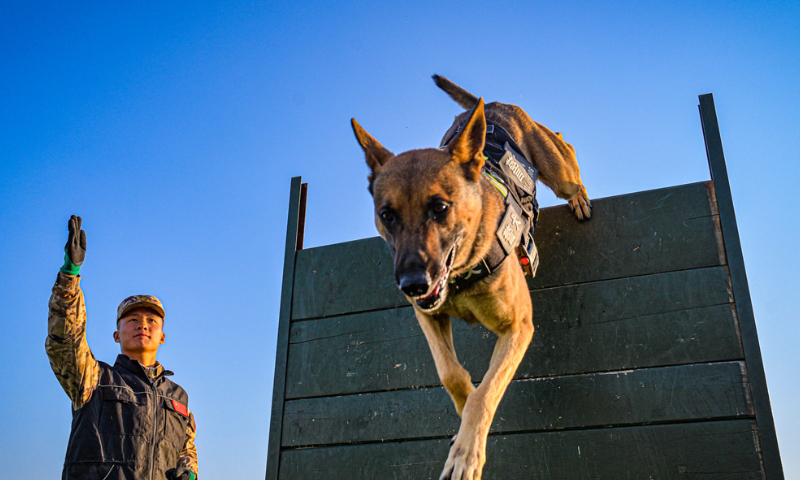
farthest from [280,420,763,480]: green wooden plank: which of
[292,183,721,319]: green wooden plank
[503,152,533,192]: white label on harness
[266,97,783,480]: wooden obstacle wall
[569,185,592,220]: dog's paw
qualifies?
[503,152,533,192]: white label on harness

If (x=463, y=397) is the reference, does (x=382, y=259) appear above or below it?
above

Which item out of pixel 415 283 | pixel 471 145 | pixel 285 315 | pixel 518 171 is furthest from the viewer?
pixel 285 315

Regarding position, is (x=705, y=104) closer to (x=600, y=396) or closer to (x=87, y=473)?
(x=600, y=396)

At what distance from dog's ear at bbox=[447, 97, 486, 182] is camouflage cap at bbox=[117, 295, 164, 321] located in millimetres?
2080

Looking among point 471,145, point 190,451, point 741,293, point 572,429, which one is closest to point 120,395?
point 190,451

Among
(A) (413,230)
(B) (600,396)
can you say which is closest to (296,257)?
(A) (413,230)

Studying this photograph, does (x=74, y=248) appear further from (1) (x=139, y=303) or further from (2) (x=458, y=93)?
(2) (x=458, y=93)

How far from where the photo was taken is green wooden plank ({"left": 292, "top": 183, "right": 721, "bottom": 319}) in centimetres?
377

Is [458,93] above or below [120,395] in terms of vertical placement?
above

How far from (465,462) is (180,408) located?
1881 millimetres

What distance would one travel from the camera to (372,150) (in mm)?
3533

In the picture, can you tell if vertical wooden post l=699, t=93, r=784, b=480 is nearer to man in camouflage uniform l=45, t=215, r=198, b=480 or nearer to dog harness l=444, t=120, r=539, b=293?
dog harness l=444, t=120, r=539, b=293

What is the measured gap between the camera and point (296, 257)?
4.86 meters

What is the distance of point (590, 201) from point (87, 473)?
349 cm
